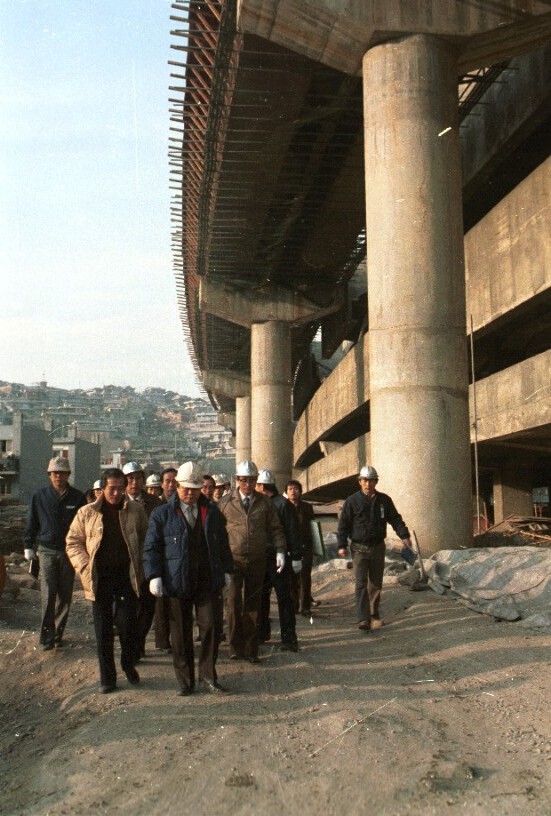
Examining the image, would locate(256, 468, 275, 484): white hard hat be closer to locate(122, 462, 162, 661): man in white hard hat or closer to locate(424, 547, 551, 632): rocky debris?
locate(122, 462, 162, 661): man in white hard hat

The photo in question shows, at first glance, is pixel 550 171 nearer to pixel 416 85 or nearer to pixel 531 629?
pixel 416 85

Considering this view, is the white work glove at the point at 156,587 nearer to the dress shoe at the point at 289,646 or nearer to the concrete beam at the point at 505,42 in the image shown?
the dress shoe at the point at 289,646

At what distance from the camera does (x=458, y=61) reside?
1516 centimetres

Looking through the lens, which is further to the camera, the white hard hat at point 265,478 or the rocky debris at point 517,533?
the rocky debris at point 517,533

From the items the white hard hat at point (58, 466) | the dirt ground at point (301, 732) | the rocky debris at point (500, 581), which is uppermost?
the white hard hat at point (58, 466)

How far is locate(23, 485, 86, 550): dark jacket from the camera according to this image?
8.93m

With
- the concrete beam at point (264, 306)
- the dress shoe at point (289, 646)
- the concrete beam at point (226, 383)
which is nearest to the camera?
the dress shoe at point (289, 646)

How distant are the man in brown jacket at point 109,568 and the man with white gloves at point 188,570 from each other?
0.47 metres

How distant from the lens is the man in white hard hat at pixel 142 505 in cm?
817

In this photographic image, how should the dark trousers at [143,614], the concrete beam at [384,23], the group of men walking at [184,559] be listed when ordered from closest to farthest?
the group of men walking at [184,559], the dark trousers at [143,614], the concrete beam at [384,23]

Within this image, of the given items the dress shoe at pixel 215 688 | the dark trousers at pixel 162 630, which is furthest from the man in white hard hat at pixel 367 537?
the dress shoe at pixel 215 688

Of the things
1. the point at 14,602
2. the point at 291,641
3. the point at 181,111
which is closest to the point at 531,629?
the point at 291,641

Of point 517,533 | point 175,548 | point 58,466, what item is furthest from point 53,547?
point 517,533

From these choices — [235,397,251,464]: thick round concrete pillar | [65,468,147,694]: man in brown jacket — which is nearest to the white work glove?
[65,468,147,694]: man in brown jacket
